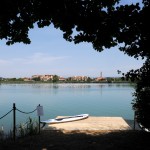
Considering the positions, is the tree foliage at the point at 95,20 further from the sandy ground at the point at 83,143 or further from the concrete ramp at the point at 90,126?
the concrete ramp at the point at 90,126

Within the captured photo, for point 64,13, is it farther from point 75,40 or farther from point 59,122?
point 59,122

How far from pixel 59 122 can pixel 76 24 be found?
35.5ft

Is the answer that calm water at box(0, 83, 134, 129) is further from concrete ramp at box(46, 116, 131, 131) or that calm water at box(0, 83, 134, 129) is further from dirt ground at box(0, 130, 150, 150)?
dirt ground at box(0, 130, 150, 150)

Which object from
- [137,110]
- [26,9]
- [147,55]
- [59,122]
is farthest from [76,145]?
[59,122]

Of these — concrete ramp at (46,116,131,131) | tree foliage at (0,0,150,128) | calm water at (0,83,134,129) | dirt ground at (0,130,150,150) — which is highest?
tree foliage at (0,0,150,128)

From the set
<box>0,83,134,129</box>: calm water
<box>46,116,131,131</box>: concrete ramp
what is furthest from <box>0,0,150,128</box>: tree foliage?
<box>46,116,131,131</box>: concrete ramp

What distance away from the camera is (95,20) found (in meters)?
8.44

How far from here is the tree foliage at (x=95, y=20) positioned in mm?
8281

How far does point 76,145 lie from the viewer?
10.1 metres

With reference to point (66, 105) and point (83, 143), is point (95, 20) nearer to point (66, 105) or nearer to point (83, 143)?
point (83, 143)

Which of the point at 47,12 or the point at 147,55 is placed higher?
the point at 47,12

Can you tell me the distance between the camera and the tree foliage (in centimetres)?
828

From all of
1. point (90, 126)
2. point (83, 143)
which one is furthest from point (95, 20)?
point (90, 126)

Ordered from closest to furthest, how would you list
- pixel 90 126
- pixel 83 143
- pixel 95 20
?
1. pixel 95 20
2. pixel 83 143
3. pixel 90 126
